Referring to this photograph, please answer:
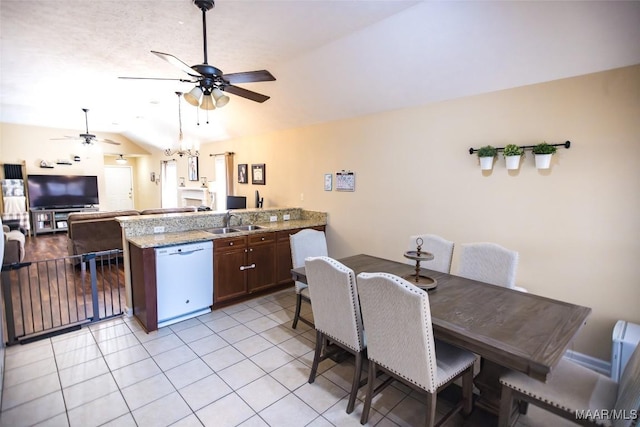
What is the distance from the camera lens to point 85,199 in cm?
884

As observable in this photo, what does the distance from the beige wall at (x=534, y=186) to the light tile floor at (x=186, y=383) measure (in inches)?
49.2

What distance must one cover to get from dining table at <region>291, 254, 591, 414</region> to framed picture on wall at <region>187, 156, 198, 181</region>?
7.14m

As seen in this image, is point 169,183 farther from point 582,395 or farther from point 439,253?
point 582,395

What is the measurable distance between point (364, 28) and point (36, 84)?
5156 mm

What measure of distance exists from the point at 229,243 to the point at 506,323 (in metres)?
2.84

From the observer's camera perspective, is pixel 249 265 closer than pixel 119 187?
Yes

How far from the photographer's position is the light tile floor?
6.46ft

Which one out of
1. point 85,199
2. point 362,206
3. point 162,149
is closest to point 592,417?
point 362,206

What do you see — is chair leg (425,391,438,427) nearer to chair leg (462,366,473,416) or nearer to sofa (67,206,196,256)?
chair leg (462,366,473,416)

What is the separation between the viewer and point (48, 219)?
8.29m

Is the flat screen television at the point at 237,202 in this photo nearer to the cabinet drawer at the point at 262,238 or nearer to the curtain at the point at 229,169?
the curtain at the point at 229,169

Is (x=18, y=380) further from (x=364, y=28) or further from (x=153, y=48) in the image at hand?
(x=364, y=28)

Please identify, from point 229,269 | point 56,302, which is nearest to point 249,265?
point 229,269

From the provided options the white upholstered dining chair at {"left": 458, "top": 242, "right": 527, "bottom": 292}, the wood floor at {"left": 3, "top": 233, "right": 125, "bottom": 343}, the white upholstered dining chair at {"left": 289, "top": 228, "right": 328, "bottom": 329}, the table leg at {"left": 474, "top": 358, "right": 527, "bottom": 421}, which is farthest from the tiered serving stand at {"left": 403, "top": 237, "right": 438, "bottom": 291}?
the wood floor at {"left": 3, "top": 233, "right": 125, "bottom": 343}
